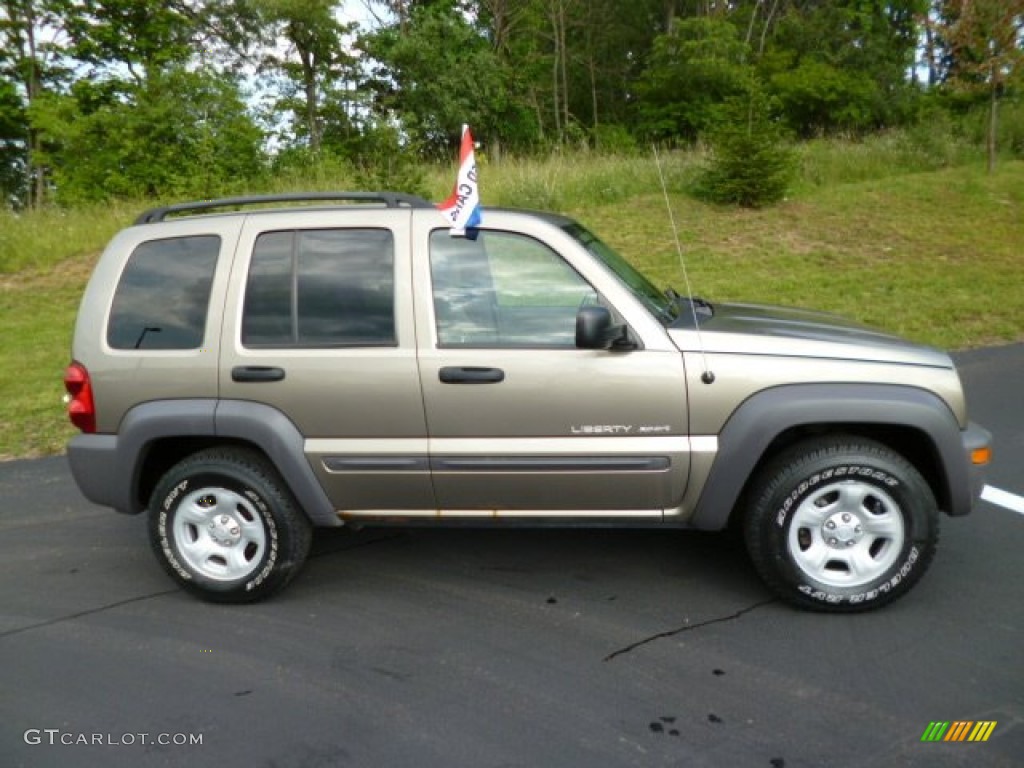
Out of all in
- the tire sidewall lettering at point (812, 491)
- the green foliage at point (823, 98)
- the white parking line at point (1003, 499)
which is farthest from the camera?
the green foliage at point (823, 98)

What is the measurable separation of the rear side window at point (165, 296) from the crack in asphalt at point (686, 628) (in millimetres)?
2362

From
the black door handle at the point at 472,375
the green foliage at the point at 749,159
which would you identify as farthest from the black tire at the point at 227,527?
the green foliage at the point at 749,159

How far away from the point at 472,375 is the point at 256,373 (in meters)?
1.00

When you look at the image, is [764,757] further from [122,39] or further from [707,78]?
[707,78]

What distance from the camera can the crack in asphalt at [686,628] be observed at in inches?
140

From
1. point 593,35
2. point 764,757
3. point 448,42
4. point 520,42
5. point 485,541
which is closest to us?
point 764,757

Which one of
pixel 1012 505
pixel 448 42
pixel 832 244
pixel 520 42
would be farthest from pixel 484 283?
pixel 520 42

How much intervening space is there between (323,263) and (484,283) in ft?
2.53

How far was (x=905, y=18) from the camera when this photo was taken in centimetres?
3741

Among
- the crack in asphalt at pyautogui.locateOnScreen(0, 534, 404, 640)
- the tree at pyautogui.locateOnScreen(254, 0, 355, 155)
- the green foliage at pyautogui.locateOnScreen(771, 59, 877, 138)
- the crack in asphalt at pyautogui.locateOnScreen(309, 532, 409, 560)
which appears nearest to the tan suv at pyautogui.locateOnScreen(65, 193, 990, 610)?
the crack in asphalt at pyautogui.locateOnScreen(0, 534, 404, 640)

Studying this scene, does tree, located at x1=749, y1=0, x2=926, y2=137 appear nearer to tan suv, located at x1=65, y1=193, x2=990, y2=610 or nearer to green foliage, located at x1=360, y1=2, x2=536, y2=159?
green foliage, located at x1=360, y1=2, x2=536, y2=159

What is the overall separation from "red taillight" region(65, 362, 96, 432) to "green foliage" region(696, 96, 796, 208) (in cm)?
1344

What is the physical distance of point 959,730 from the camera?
2.95m

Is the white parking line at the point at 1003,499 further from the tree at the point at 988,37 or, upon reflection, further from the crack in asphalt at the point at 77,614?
the tree at the point at 988,37
